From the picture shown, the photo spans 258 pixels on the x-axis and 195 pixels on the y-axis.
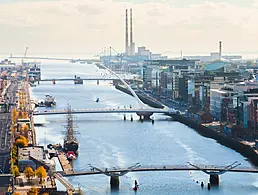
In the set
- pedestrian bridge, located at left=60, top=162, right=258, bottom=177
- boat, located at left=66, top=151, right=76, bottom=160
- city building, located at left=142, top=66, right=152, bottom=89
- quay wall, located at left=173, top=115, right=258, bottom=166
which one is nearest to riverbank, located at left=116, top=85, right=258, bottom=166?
quay wall, located at left=173, top=115, right=258, bottom=166

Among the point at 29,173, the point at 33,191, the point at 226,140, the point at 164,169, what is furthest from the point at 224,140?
the point at 33,191

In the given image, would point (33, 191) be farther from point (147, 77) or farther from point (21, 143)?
point (147, 77)

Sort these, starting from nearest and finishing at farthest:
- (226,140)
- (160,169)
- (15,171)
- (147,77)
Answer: (15,171), (160,169), (226,140), (147,77)

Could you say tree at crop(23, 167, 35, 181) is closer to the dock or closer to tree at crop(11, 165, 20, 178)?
tree at crop(11, 165, 20, 178)

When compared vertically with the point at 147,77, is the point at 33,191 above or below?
below

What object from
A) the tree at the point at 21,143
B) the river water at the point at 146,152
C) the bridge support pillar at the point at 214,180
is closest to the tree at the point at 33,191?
the river water at the point at 146,152

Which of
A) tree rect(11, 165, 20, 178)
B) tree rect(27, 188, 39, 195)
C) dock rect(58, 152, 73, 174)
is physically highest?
tree rect(11, 165, 20, 178)
